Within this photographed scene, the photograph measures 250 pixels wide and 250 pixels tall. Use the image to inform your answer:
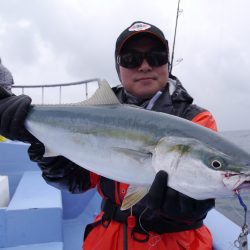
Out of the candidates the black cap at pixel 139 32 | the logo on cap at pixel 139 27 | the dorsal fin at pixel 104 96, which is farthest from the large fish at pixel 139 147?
the logo on cap at pixel 139 27

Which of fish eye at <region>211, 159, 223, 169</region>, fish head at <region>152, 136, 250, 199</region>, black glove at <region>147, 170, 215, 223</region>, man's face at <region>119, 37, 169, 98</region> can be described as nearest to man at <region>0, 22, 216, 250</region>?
man's face at <region>119, 37, 169, 98</region>

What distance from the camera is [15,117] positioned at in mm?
2619

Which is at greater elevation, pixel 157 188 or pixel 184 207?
pixel 157 188

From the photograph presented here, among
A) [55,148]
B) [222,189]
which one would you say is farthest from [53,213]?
[222,189]

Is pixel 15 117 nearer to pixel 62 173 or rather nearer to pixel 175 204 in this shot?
pixel 62 173

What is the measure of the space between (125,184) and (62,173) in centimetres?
60

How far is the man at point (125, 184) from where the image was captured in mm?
2436

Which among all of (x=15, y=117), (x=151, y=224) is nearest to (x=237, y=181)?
(x=151, y=224)

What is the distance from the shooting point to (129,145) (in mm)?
2117

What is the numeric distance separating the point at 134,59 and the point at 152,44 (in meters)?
0.23

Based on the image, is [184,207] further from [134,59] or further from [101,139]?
[134,59]

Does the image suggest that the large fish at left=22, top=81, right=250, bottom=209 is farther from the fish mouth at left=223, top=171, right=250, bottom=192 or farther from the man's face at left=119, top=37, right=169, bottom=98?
the man's face at left=119, top=37, right=169, bottom=98

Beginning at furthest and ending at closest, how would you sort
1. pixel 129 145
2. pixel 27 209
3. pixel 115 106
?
pixel 27 209
pixel 115 106
pixel 129 145

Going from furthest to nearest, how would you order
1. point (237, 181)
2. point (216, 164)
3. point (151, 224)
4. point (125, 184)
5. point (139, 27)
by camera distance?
point (139, 27), point (125, 184), point (151, 224), point (216, 164), point (237, 181)
